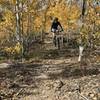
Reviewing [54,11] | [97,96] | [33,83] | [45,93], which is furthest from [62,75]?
[54,11]

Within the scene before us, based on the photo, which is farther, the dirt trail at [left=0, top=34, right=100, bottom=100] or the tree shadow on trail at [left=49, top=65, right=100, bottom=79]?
the tree shadow on trail at [left=49, top=65, right=100, bottom=79]

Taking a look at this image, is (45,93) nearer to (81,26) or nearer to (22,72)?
(22,72)

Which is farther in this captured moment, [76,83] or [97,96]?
[76,83]

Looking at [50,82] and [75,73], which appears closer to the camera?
[50,82]

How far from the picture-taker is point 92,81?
430 inches

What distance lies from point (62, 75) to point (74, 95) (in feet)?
8.96

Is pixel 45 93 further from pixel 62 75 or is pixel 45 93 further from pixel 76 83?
pixel 62 75

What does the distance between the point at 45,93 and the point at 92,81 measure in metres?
1.73

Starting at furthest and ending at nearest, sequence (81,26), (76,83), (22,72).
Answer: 1. (81,26)
2. (22,72)
3. (76,83)

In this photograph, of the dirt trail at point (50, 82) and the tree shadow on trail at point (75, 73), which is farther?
the tree shadow on trail at point (75, 73)

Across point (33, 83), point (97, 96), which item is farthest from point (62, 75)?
point (97, 96)

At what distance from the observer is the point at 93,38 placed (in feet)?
49.1

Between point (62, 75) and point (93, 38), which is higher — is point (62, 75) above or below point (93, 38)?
below

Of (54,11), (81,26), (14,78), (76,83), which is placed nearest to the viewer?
(76,83)
